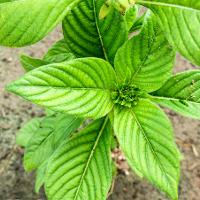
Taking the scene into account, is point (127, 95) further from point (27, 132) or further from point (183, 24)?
point (27, 132)

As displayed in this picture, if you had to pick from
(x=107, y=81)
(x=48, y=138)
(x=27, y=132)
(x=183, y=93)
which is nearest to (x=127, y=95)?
(x=107, y=81)

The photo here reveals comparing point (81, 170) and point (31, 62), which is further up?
point (31, 62)

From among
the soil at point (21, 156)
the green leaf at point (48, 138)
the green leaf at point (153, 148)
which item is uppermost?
the green leaf at point (153, 148)

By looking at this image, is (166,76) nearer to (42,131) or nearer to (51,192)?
(51,192)

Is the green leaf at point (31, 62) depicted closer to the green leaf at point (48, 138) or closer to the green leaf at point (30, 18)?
the green leaf at point (48, 138)

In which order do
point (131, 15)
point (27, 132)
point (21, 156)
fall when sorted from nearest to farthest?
point (131, 15), point (27, 132), point (21, 156)

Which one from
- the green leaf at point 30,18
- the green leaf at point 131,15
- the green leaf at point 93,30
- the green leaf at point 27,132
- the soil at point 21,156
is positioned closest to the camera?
the green leaf at point 30,18

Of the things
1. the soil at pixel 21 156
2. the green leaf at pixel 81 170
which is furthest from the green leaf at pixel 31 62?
the soil at pixel 21 156
